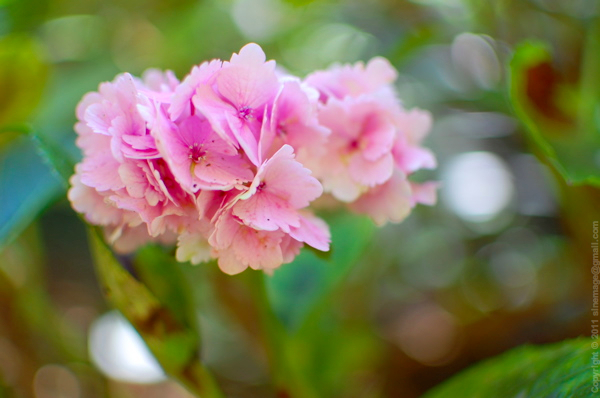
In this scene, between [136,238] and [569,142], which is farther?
[569,142]

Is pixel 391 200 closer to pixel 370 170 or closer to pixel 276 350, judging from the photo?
pixel 370 170

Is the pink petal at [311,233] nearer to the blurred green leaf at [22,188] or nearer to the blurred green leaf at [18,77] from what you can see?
the blurred green leaf at [22,188]

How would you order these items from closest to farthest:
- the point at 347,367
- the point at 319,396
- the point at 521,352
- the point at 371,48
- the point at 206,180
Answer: the point at 206,180
the point at 521,352
the point at 319,396
the point at 347,367
the point at 371,48

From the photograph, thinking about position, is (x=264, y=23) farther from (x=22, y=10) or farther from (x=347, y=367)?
(x=347, y=367)

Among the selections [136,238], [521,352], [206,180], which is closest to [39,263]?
[136,238]

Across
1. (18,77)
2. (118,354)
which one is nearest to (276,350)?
(118,354)

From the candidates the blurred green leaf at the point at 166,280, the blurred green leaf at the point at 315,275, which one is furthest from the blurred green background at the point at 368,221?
the blurred green leaf at the point at 166,280

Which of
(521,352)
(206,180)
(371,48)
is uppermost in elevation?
(206,180)
